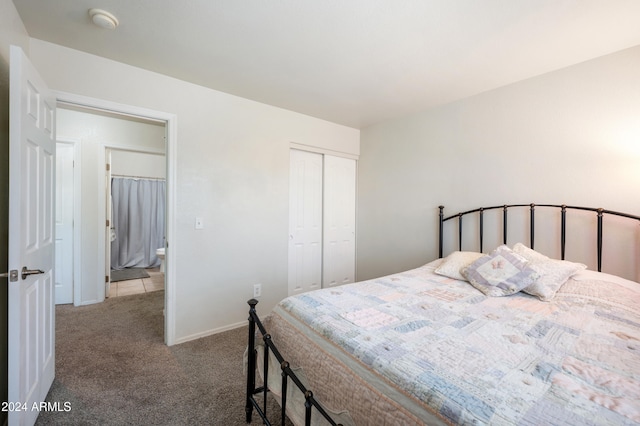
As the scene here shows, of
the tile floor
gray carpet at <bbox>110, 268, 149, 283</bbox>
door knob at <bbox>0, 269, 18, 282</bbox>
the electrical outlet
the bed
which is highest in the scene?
door knob at <bbox>0, 269, 18, 282</bbox>

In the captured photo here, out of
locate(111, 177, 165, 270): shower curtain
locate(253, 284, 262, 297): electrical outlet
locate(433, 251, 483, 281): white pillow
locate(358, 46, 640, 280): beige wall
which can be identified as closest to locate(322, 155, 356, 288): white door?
locate(358, 46, 640, 280): beige wall

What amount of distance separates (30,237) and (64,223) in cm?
240

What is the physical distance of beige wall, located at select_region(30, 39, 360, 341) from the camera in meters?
2.19

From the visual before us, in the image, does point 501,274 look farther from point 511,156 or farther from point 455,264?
point 511,156

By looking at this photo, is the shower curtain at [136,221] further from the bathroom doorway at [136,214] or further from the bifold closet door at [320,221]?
the bifold closet door at [320,221]

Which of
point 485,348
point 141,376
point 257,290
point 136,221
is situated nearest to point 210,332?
point 257,290

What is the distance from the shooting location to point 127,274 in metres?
4.79

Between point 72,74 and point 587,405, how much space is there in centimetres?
322

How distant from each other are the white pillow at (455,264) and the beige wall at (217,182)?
169 cm

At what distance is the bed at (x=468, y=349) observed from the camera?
2.64 feet

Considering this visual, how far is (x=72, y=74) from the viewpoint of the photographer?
202 centimetres

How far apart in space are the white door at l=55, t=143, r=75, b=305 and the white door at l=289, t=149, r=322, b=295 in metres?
2.66

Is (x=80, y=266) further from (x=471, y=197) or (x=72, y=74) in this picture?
(x=471, y=197)

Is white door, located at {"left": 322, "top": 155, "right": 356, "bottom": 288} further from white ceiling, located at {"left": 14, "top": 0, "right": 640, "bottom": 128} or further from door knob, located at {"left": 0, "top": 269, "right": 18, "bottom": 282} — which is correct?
door knob, located at {"left": 0, "top": 269, "right": 18, "bottom": 282}
